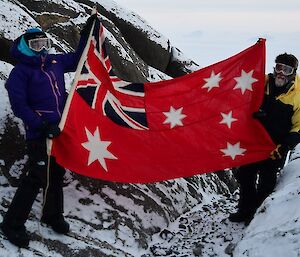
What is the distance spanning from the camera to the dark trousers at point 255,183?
7793mm

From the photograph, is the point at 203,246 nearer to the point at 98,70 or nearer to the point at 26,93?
the point at 98,70

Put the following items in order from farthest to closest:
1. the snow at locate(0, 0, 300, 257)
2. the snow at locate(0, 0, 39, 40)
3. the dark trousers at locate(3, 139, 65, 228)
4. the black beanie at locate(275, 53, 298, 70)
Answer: the snow at locate(0, 0, 39, 40) → the black beanie at locate(275, 53, 298, 70) → the dark trousers at locate(3, 139, 65, 228) → the snow at locate(0, 0, 300, 257)

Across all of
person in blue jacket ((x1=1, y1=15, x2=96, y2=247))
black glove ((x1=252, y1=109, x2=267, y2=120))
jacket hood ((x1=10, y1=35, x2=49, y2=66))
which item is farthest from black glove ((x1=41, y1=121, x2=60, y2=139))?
black glove ((x1=252, y1=109, x2=267, y2=120))

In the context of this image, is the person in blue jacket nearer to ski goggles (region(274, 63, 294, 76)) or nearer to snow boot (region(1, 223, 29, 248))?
snow boot (region(1, 223, 29, 248))

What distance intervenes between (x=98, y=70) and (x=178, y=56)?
11.3 meters

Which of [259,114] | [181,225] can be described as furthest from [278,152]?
[181,225]

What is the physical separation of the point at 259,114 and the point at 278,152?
69 centimetres

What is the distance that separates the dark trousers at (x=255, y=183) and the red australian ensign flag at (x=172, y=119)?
0.74ft

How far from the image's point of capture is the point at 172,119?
812 cm

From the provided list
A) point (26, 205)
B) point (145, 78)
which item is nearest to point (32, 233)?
point (26, 205)

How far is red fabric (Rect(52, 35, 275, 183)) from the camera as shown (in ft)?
24.6

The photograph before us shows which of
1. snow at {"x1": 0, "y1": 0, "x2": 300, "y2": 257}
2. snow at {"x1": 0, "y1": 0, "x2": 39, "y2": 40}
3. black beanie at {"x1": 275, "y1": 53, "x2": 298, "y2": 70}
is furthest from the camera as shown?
snow at {"x1": 0, "y1": 0, "x2": 39, "y2": 40}

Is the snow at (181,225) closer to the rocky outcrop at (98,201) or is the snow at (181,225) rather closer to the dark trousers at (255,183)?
the rocky outcrop at (98,201)

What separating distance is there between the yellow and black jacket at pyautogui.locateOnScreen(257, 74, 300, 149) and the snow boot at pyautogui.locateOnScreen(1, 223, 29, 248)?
13.5ft
